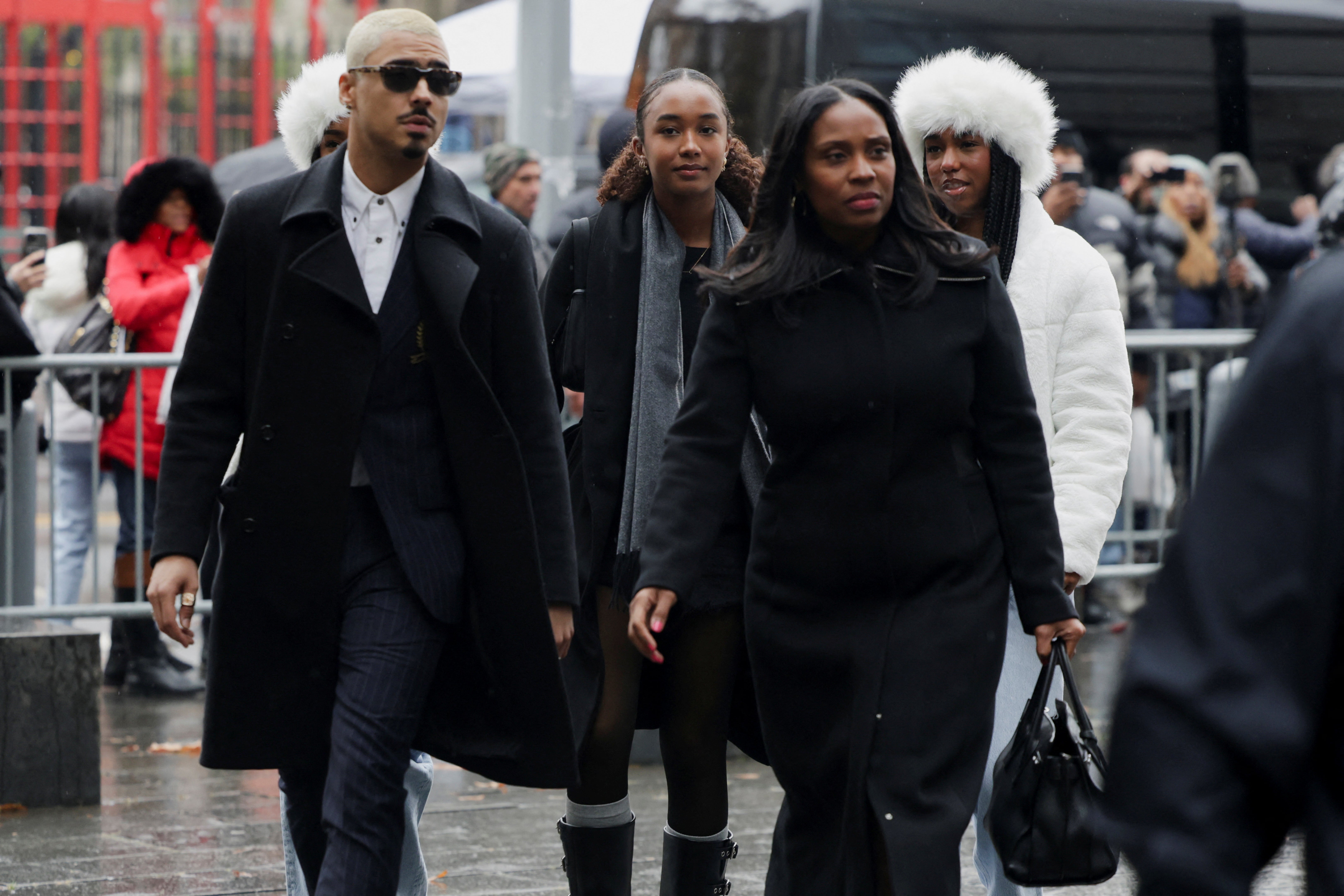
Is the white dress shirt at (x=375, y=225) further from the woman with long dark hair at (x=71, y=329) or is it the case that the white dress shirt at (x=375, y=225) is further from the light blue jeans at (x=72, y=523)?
the light blue jeans at (x=72, y=523)

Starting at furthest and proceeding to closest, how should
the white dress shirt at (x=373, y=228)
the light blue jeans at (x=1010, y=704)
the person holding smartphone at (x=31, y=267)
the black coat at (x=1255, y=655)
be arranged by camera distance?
1. the person holding smartphone at (x=31, y=267)
2. the light blue jeans at (x=1010, y=704)
3. the white dress shirt at (x=373, y=228)
4. the black coat at (x=1255, y=655)

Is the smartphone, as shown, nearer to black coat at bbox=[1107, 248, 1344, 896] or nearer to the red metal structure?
black coat at bbox=[1107, 248, 1344, 896]

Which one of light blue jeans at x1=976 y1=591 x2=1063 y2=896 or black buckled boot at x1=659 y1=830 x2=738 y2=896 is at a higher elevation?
light blue jeans at x1=976 y1=591 x2=1063 y2=896

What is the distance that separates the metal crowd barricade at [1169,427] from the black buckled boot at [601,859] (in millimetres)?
3438

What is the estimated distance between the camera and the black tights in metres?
4.27

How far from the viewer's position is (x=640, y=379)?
4.36 metres

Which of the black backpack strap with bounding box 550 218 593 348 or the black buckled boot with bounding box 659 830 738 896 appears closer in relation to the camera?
the black buckled boot with bounding box 659 830 738 896

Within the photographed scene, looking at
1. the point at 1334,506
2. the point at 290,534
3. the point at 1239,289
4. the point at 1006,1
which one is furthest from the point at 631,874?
the point at 1006,1

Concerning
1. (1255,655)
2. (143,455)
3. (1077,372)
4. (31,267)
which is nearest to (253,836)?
(143,455)

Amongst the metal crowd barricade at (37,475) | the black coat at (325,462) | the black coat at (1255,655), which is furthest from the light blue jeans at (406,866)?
the metal crowd barricade at (37,475)

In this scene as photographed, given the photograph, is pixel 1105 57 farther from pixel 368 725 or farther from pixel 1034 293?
pixel 368 725

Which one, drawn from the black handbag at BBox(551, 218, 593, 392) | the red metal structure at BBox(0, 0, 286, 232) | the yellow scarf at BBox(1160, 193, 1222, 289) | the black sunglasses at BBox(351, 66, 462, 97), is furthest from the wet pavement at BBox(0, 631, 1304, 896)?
the red metal structure at BBox(0, 0, 286, 232)

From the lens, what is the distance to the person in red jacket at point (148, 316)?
24.5ft

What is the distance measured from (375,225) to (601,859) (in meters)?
1.54
